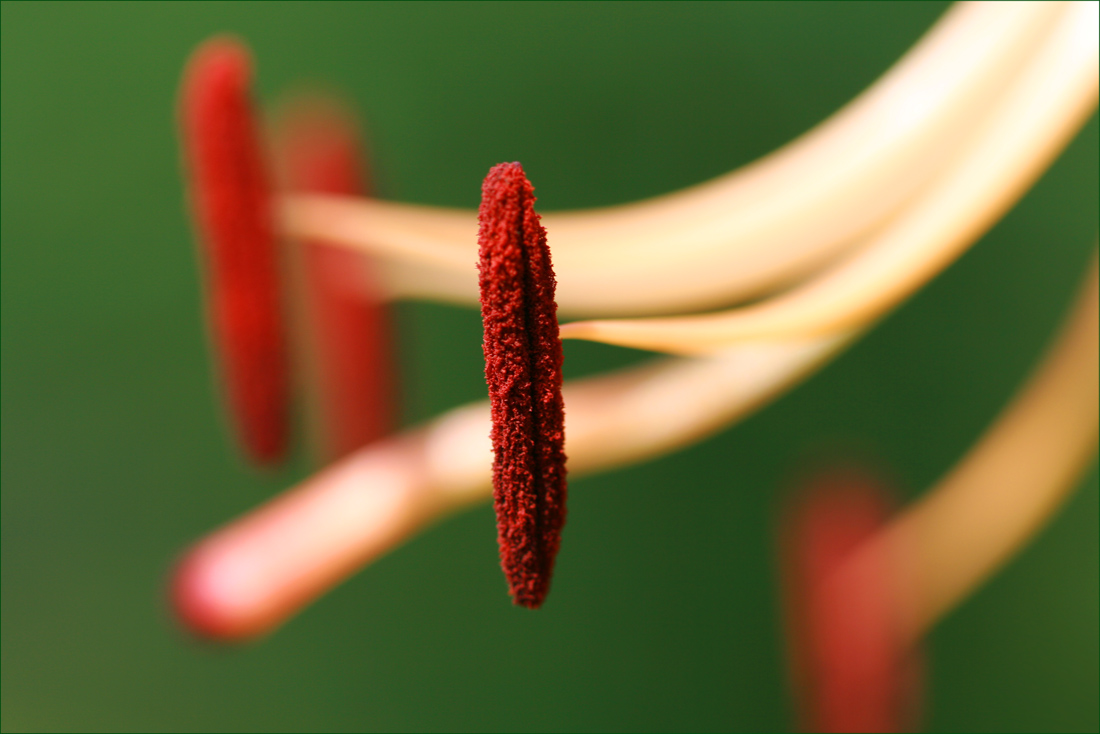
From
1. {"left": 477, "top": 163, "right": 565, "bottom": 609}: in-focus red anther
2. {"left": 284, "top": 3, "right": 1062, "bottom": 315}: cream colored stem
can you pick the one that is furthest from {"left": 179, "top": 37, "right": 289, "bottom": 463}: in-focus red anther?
{"left": 477, "top": 163, "right": 565, "bottom": 609}: in-focus red anther

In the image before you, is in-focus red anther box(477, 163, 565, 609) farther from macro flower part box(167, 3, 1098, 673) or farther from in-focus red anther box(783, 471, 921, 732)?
in-focus red anther box(783, 471, 921, 732)

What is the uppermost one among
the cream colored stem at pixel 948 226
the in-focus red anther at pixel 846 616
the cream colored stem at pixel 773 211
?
the cream colored stem at pixel 773 211

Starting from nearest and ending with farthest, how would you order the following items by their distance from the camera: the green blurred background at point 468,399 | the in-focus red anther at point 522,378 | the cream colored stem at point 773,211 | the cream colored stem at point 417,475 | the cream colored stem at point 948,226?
1. the in-focus red anther at point 522,378
2. the cream colored stem at point 948,226
3. the cream colored stem at point 773,211
4. the cream colored stem at point 417,475
5. the green blurred background at point 468,399

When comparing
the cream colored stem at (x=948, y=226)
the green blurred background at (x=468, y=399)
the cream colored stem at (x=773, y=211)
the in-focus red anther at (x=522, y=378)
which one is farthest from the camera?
the green blurred background at (x=468, y=399)

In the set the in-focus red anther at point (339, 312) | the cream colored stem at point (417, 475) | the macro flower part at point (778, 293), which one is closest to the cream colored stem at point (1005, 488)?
the macro flower part at point (778, 293)

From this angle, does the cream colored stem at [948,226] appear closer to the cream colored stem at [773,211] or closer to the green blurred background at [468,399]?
the cream colored stem at [773,211]

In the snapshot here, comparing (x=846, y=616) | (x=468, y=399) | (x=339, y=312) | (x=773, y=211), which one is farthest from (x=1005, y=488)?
(x=339, y=312)
